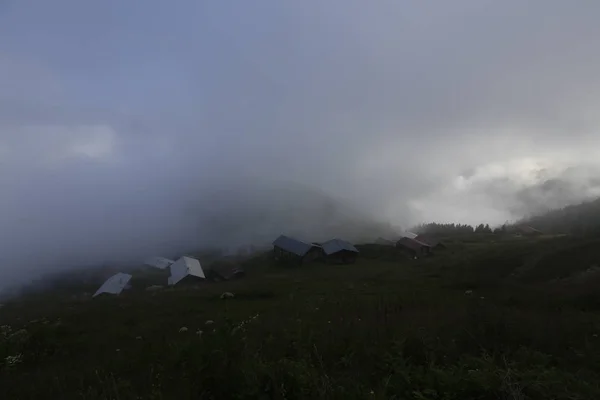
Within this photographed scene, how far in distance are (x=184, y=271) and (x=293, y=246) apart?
18370mm

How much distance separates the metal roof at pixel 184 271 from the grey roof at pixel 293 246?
14.4 meters

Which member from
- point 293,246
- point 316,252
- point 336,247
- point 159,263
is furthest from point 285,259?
point 159,263

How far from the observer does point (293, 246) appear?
74750 mm

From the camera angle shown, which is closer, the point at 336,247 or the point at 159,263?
the point at 336,247

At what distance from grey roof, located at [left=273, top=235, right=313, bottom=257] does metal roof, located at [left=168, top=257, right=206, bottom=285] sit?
14.4 metres

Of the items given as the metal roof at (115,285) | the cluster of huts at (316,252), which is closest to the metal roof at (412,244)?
the cluster of huts at (316,252)

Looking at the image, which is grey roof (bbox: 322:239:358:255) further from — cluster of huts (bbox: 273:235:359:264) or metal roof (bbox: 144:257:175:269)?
metal roof (bbox: 144:257:175:269)

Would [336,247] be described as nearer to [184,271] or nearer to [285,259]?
[285,259]

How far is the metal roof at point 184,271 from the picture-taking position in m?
66.0

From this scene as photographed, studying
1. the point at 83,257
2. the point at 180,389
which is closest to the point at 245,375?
the point at 180,389

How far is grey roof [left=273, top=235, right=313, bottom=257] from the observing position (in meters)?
72.3

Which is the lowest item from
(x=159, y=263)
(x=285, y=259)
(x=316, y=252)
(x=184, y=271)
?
(x=159, y=263)

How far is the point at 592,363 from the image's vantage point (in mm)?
7180

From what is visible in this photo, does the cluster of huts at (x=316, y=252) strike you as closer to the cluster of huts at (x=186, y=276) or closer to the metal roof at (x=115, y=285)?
the cluster of huts at (x=186, y=276)
